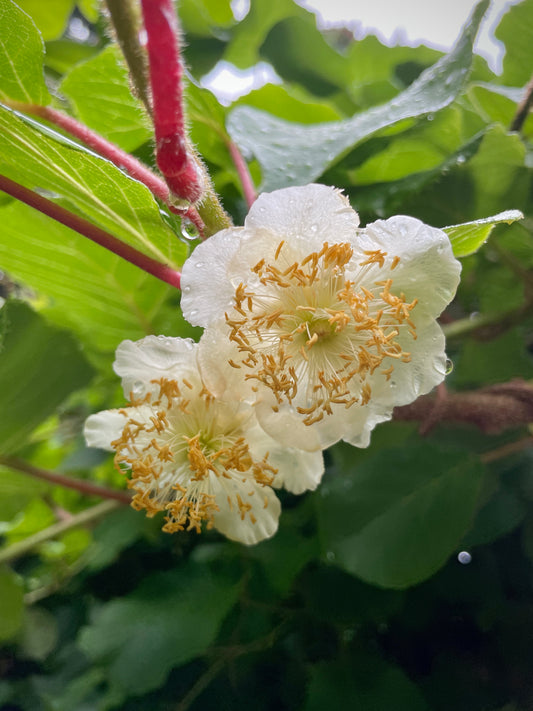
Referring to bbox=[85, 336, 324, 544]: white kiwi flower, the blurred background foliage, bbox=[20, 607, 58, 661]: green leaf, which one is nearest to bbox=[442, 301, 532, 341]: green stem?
the blurred background foliage

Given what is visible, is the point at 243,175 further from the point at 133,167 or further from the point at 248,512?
the point at 248,512

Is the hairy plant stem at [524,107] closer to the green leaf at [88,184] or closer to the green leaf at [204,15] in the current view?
the green leaf at [88,184]

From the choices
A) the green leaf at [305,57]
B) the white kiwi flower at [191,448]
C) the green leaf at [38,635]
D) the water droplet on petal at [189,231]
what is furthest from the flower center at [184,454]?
the green leaf at [305,57]

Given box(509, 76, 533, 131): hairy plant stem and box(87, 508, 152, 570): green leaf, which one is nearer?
box(509, 76, 533, 131): hairy plant stem

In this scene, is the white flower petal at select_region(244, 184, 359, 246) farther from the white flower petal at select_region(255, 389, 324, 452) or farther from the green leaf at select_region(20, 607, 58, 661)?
the green leaf at select_region(20, 607, 58, 661)

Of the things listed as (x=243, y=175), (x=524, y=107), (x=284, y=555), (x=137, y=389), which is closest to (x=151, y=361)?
(x=137, y=389)

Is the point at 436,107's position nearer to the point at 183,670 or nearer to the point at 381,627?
the point at 381,627
